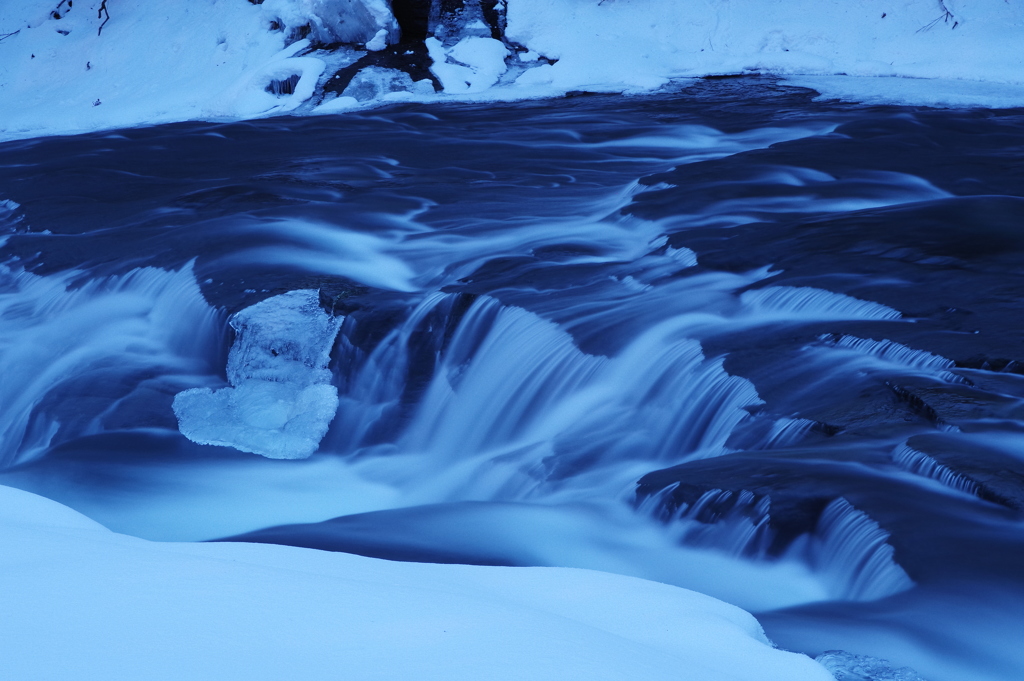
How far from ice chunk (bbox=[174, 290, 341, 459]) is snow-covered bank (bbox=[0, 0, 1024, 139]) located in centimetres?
605

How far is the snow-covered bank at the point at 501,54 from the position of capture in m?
10.2

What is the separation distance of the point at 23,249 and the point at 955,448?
19.4 ft

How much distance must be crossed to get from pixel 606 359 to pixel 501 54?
7.55 meters

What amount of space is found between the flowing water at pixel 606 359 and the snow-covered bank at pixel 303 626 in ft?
1.91

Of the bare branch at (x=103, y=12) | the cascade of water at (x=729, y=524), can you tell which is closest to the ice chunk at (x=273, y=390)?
the cascade of water at (x=729, y=524)

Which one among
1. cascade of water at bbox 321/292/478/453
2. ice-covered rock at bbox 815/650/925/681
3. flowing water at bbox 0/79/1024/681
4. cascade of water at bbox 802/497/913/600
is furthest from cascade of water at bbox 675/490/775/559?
cascade of water at bbox 321/292/478/453

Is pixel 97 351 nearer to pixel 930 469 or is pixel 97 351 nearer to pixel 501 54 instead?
pixel 930 469

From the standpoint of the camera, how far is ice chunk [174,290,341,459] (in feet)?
14.4

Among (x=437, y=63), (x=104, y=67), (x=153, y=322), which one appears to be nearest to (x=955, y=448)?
(x=153, y=322)

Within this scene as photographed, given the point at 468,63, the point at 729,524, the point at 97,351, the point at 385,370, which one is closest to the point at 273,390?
the point at 385,370

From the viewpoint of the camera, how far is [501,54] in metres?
11.1

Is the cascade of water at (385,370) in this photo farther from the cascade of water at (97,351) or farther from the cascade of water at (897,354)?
the cascade of water at (897,354)

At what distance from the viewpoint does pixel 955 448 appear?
10.0 feet

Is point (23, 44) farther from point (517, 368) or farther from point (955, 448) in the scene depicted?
point (955, 448)
